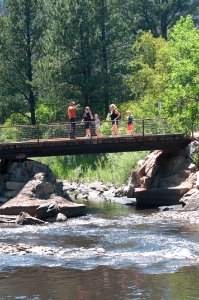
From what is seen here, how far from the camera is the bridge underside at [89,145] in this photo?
41.0m

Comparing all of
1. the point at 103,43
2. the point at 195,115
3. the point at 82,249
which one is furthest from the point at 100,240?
the point at 103,43

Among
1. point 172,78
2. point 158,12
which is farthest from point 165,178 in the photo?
point 158,12

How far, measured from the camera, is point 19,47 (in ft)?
212

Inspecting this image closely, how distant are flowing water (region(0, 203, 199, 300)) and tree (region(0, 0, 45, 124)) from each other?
30.6 meters

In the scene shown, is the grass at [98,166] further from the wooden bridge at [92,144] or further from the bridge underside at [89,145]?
the bridge underside at [89,145]

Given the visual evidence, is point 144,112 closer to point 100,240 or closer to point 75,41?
point 75,41

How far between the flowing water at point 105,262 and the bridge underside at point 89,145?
21.2 ft

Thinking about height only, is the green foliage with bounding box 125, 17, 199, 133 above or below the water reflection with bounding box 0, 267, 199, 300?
above

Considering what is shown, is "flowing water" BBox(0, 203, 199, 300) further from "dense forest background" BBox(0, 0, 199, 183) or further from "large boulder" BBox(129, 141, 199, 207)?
"dense forest background" BBox(0, 0, 199, 183)

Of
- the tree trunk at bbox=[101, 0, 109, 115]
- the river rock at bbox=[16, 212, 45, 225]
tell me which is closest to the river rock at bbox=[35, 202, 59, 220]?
the river rock at bbox=[16, 212, 45, 225]

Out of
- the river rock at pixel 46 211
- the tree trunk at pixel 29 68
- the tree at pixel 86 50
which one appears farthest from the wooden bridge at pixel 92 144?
the tree trunk at pixel 29 68

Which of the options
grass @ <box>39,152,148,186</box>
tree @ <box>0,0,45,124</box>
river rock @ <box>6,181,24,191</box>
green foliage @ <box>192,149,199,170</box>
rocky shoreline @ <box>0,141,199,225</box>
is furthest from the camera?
tree @ <box>0,0,45,124</box>

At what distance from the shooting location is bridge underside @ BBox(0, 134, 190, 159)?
41.0 metres

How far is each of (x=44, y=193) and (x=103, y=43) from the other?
25.7 m
